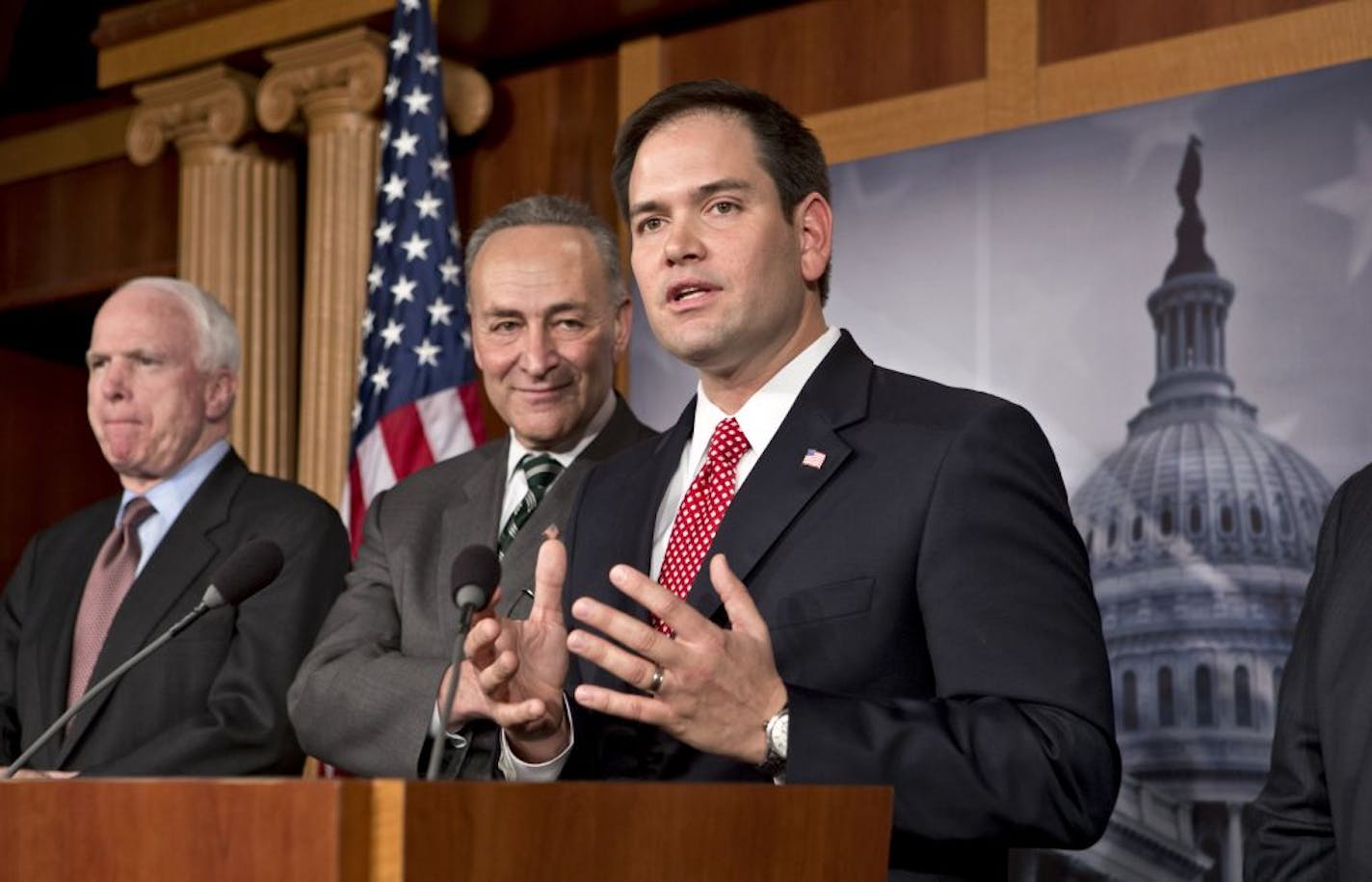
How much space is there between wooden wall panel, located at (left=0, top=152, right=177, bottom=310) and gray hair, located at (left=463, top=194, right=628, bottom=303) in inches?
135

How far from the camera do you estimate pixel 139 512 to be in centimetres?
388

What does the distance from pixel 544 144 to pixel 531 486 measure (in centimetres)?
266

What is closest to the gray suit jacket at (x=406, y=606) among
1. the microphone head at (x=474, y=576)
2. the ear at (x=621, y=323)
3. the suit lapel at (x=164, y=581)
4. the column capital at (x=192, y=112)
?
the ear at (x=621, y=323)

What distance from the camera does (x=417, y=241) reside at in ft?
17.5

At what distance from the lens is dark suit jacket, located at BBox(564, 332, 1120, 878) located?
2.05 metres

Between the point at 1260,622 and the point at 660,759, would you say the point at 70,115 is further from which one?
the point at 660,759

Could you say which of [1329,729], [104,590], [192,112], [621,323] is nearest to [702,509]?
[1329,729]

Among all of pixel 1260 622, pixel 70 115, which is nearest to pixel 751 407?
pixel 1260 622

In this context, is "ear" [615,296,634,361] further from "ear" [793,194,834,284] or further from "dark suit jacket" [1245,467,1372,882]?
"dark suit jacket" [1245,467,1372,882]

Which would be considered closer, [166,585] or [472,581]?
[472,581]

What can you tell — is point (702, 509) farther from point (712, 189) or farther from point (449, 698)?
point (449, 698)

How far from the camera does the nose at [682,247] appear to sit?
2.49 meters

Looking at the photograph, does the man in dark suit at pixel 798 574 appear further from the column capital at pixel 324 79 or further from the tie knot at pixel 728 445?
the column capital at pixel 324 79

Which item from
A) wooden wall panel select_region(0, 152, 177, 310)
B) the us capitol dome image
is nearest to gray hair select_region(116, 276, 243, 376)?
the us capitol dome image
